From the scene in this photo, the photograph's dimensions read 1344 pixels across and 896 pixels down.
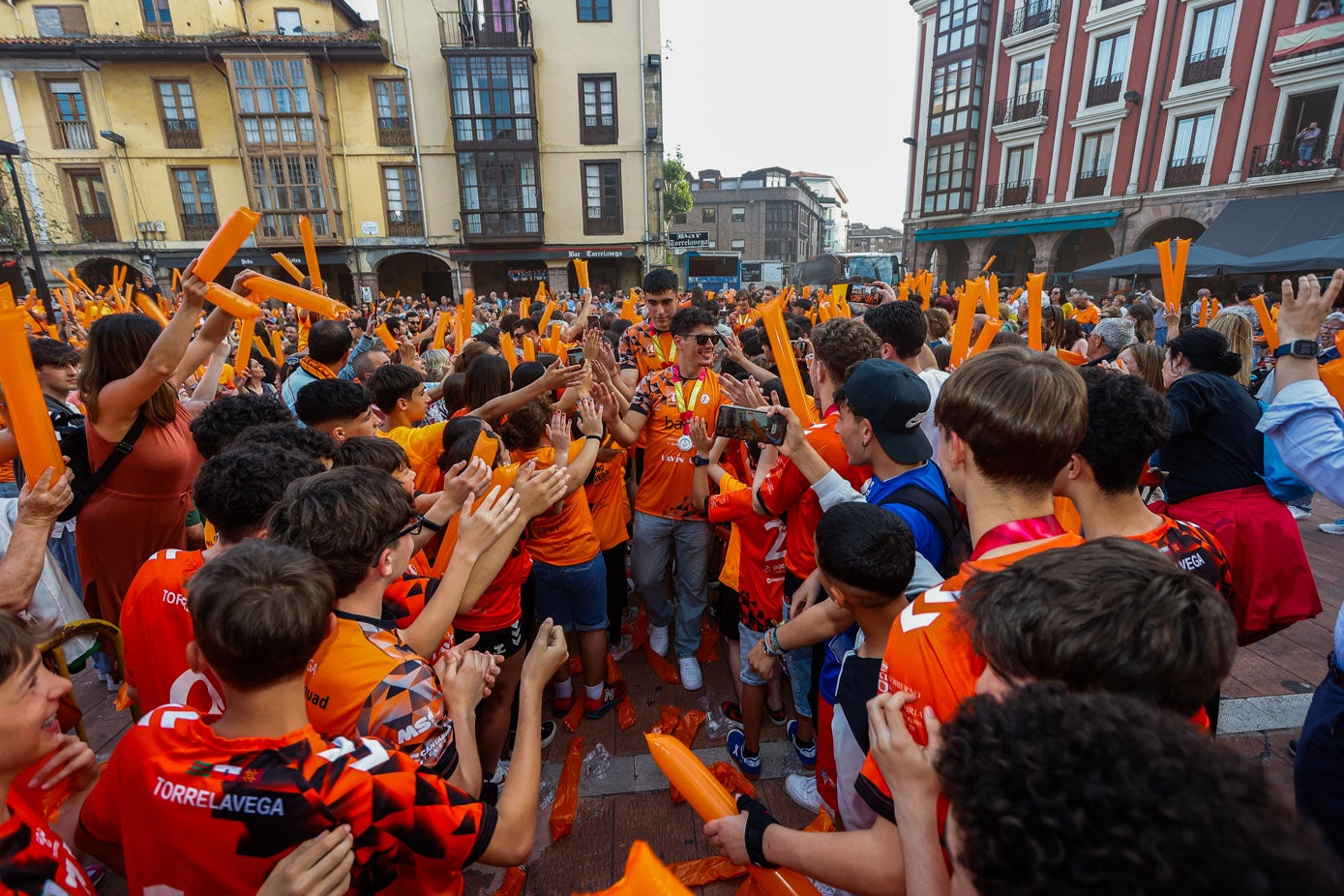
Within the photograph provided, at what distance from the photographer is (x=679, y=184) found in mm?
37625

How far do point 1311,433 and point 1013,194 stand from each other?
3011cm

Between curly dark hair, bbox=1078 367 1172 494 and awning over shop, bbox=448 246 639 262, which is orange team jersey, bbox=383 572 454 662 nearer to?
curly dark hair, bbox=1078 367 1172 494

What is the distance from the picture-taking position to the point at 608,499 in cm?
379

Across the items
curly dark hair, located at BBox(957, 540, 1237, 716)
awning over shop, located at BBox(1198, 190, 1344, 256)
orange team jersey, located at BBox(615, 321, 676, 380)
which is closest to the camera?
curly dark hair, located at BBox(957, 540, 1237, 716)

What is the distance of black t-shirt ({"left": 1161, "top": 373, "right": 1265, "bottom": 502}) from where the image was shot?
2.67 metres

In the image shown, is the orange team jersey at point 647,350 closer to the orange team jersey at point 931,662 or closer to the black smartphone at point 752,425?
the black smartphone at point 752,425

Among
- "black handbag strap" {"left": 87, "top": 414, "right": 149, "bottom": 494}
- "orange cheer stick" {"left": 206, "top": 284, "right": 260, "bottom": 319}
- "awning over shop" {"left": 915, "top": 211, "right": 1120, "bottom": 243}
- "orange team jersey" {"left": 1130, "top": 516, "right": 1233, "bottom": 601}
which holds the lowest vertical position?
"orange team jersey" {"left": 1130, "top": 516, "right": 1233, "bottom": 601}

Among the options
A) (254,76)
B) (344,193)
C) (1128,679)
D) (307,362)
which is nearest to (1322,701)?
(1128,679)

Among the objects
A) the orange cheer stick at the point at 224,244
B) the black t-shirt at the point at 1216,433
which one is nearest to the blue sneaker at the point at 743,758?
the black t-shirt at the point at 1216,433

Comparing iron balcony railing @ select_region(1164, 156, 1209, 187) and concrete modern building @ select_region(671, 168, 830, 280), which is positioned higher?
concrete modern building @ select_region(671, 168, 830, 280)

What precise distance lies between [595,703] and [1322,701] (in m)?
3.04

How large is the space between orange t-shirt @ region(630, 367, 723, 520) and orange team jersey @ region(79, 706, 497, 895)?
8.21 feet

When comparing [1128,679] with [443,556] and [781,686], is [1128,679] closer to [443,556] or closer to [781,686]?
[443,556]

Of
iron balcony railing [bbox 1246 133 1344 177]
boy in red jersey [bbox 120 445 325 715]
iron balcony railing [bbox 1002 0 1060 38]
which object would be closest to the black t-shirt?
boy in red jersey [bbox 120 445 325 715]
